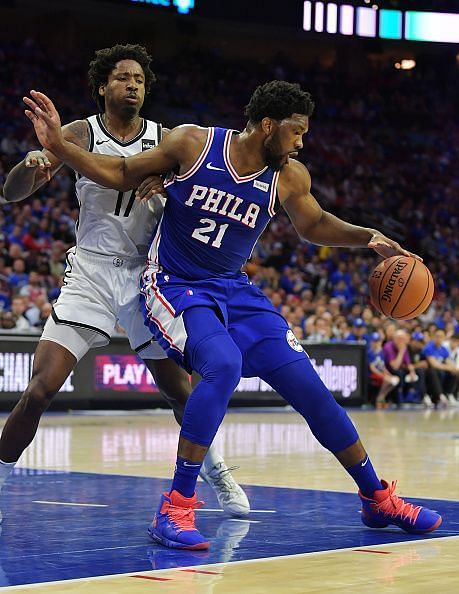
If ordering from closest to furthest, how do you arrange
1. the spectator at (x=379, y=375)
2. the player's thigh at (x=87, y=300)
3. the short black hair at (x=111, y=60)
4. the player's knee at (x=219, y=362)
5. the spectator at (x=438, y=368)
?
the player's knee at (x=219, y=362)
the player's thigh at (x=87, y=300)
the short black hair at (x=111, y=60)
the spectator at (x=379, y=375)
the spectator at (x=438, y=368)

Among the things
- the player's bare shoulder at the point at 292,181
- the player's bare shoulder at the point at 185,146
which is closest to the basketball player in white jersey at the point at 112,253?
the player's bare shoulder at the point at 185,146

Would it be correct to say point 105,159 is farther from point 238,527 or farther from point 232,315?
point 238,527

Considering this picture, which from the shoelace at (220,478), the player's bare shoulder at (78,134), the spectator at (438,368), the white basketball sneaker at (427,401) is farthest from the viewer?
the spectator at (438,368)

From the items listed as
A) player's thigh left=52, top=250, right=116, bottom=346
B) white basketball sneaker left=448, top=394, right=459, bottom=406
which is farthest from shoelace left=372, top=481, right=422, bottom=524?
white basketball sneaker left=448, top=394, right=459, bottom=406

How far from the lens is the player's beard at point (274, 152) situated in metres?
5.10

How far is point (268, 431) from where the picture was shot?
12.2m

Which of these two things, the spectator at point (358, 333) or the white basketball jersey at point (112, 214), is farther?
the spectator at point (358, 333)

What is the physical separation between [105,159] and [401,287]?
153 cm

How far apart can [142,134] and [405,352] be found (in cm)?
1309

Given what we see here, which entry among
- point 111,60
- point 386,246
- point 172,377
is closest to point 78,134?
point 111,60

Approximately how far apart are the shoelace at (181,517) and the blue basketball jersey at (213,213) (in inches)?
41.5

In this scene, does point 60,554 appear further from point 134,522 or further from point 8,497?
point 8,497

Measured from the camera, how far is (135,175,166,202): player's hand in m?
5.12

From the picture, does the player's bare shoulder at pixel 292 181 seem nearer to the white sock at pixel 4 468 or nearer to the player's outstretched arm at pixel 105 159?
the player's outstretched arm at pixel 105 159
